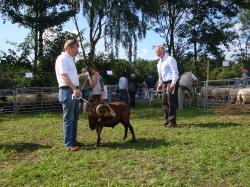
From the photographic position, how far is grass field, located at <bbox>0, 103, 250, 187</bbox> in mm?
6473

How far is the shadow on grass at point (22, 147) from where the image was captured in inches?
364

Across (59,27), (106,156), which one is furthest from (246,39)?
(106,156)

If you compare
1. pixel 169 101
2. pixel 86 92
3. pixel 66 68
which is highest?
pixel 66 68

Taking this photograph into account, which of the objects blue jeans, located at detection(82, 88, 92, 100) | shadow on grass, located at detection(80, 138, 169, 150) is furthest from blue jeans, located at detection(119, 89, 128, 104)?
shadow on grass, located at detection(80, 138, 169, 150)

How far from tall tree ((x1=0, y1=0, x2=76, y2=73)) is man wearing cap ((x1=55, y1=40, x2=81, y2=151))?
20.3m

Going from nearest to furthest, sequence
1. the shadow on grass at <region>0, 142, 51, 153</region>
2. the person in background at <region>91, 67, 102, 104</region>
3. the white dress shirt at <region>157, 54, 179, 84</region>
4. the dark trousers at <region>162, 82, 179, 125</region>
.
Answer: the shadow on grass at <region>0, 142, 51, 153</region>, the white dress shirt at <region>157, 54, 179, 84</region>, the dark trousers at <region>162, 82, 179, 125</region>, the person in background at <region>91, 67, 102, 104</region>

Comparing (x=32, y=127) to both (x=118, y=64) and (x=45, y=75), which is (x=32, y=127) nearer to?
(x=45, y=75)

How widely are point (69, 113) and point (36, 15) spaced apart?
21.0 meters

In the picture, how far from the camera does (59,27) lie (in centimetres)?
2980

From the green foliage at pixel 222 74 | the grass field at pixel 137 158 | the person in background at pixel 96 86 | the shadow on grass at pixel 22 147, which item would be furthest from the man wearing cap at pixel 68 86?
the green foliage at pixel 222 74

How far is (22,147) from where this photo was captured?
378 inches

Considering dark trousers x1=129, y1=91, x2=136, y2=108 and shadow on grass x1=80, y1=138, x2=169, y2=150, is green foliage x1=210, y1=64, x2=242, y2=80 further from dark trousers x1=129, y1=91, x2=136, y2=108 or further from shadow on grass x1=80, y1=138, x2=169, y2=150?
shadow on grass x1=80, y1=138, x2=169, y2=150

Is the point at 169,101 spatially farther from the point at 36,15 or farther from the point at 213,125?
the point at 36,15

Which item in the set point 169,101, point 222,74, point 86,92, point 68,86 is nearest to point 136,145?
point 68,86
